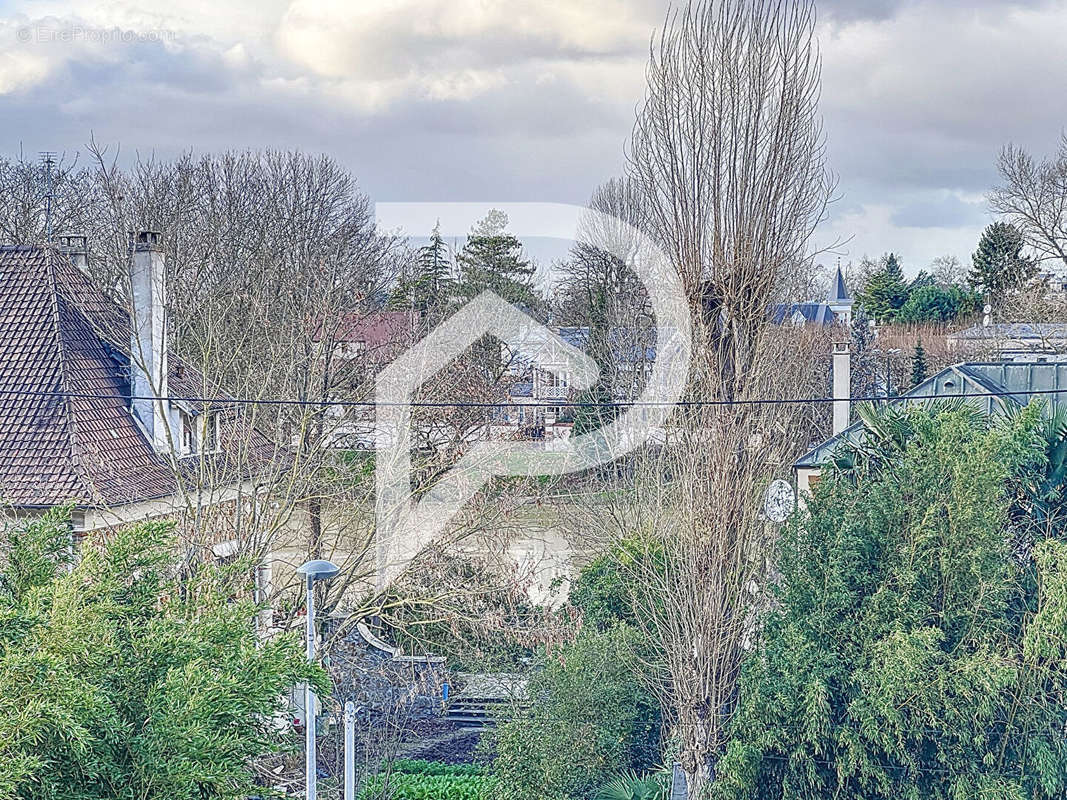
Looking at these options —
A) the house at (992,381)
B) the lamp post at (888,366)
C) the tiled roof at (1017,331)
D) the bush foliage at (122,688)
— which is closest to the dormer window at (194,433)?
the bush foliage at (122,688)

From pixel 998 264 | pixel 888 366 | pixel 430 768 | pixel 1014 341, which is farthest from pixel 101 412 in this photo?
pixel 998 264

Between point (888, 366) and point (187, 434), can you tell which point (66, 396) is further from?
point (888, 366)

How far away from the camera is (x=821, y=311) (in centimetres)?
4747

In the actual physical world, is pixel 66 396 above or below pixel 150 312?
below

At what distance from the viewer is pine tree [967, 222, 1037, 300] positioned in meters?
29.0

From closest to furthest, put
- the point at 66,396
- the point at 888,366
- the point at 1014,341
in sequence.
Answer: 1. the point at 66,396
2. the point at 1014,341
3. the point at 888,366

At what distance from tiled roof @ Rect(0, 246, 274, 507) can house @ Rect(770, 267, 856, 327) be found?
6228 millimetres

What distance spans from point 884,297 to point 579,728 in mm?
35473

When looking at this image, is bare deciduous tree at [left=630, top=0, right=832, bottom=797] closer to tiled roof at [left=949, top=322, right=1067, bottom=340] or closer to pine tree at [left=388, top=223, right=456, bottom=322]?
pine tree at [left=388, top=223, right=456, bottom=322]

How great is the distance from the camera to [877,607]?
791 centimetres

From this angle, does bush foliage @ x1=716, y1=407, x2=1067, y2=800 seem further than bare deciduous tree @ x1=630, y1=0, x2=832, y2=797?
No

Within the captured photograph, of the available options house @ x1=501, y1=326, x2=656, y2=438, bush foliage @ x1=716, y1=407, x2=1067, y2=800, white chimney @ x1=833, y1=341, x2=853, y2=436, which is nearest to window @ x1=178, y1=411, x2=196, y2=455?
house @ x1=501, y1=326, x2=656, y2=438

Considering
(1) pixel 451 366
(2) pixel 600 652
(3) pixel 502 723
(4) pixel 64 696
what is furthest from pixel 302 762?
(4) pixel 64 696

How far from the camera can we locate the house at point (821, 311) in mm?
10580
